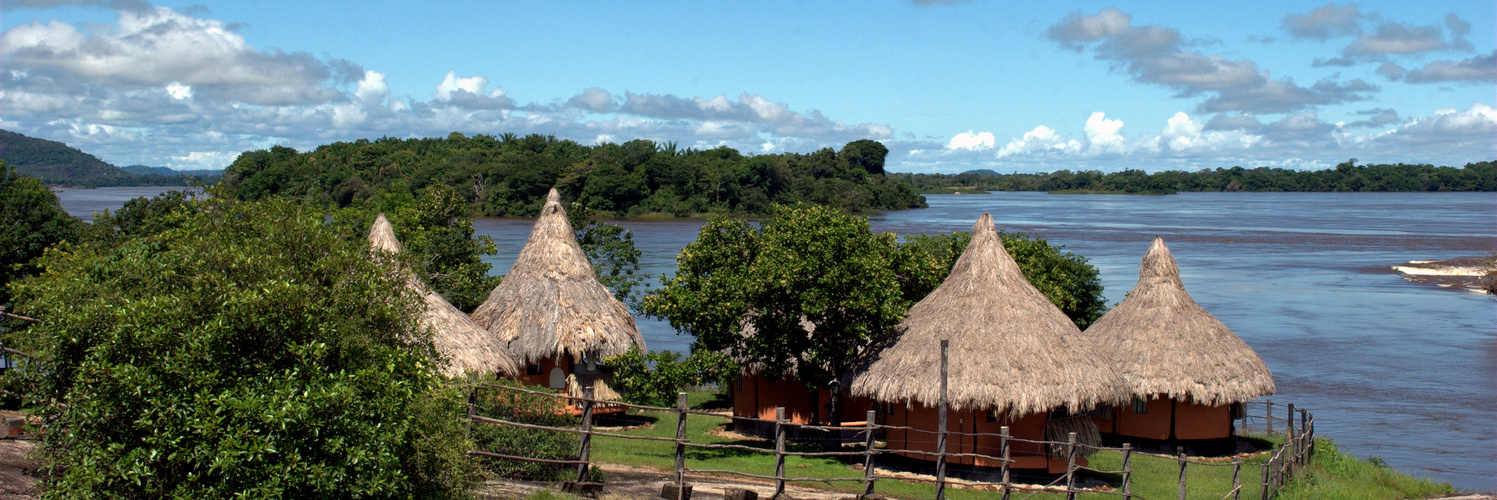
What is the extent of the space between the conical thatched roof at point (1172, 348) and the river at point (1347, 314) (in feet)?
14.6

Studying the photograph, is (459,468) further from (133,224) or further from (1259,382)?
(133,224)

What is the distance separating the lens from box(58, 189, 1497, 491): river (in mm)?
25203

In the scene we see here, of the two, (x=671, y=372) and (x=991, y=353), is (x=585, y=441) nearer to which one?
(x=671, y=372)

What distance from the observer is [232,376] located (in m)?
8.66

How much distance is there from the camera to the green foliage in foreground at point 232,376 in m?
8.37

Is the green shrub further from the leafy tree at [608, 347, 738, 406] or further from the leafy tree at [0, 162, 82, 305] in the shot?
the leafy tree at [0, 162, 82, 305]

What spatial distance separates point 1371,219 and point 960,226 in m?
44.7

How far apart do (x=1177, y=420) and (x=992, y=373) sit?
231 inches

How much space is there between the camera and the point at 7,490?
33.8 ft

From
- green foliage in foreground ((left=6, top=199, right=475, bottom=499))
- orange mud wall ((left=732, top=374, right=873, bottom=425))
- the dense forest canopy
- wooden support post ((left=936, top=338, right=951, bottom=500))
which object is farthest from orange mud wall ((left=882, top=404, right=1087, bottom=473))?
the dense forest canopy

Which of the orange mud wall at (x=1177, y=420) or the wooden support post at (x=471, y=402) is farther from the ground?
the wooden support post at (x=471, y=402)

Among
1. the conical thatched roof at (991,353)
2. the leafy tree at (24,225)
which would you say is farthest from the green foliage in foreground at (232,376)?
the leafy tree at (24,225)

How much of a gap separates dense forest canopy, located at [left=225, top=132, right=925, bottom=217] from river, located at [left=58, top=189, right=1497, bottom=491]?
3.80m

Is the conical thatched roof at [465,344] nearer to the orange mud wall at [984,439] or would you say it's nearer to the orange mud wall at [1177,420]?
the orange mud wall at [984,439]
